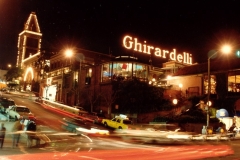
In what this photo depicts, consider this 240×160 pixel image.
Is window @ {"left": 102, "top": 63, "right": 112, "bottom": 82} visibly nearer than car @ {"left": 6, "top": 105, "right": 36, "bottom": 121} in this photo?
No

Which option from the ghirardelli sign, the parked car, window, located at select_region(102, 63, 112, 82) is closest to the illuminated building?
the ghirardelli sign

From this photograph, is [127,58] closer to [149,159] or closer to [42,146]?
[42,146]

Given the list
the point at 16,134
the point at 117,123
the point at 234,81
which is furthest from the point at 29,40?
the point at 16,134

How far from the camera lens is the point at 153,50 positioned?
64.6 m

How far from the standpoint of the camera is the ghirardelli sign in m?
58.7

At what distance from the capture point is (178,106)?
4144cm

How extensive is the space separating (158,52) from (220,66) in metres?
23.6

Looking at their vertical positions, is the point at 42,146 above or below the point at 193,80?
below

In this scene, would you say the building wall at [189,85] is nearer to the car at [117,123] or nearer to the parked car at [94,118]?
the parked car at [94,118]

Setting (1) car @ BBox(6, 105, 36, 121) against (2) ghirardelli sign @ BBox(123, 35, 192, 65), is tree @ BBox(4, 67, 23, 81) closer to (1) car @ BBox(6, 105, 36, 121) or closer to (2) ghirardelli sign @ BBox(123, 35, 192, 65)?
(2) ghirardelli sign @ BBox(123, 35, 192, 65)

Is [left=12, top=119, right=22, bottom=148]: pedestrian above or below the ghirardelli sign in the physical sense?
below

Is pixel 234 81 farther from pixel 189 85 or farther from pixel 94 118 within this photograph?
pixel 94 118

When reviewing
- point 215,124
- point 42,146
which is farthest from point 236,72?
point 42,146

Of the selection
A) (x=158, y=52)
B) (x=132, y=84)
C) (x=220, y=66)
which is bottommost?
(x=132, y=84)
